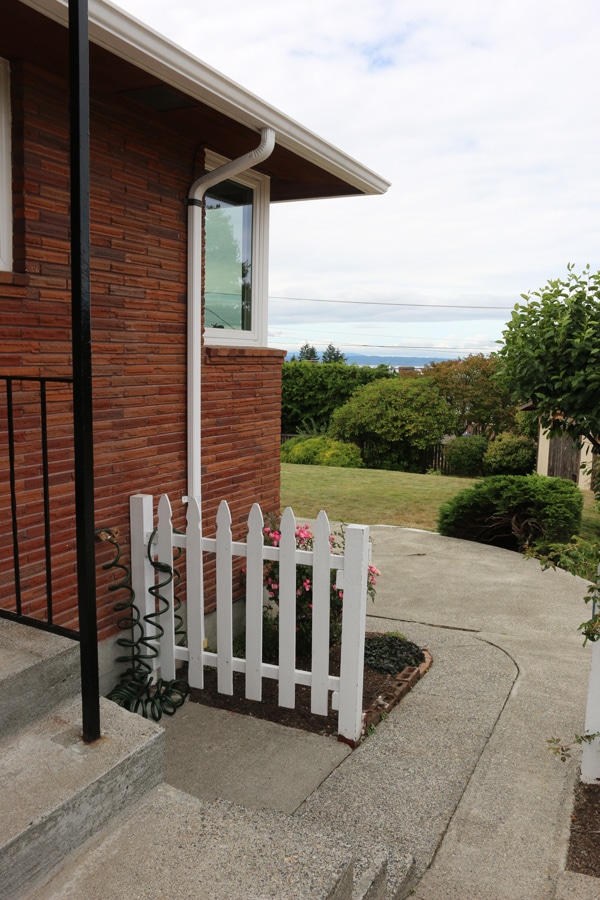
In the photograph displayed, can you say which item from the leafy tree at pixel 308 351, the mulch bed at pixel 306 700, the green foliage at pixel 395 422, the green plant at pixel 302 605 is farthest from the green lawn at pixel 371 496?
the leafy tree at pixel 308 351

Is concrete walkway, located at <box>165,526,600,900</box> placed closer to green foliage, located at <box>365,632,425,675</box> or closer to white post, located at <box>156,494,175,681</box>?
green foliage, located at <box>365,632,425,675</box>

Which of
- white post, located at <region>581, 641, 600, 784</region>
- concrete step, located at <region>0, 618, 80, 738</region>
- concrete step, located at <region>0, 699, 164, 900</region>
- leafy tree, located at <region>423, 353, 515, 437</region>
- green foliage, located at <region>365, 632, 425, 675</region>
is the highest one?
leafy tree, located at <region>423, 353, 515, 437</region>

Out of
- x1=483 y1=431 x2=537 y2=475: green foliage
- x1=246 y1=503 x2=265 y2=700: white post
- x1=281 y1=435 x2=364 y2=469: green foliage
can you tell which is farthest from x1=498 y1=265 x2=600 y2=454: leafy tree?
x1=281 y1=435 x2=364 y2=469: green foliage

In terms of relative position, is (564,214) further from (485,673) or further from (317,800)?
(317,800)

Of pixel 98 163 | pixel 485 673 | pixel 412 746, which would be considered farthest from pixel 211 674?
pixel 98 163

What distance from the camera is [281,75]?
24.5ft

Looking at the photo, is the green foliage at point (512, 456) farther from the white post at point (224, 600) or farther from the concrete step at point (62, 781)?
the concrete step at point (62, 781)

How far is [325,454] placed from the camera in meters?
20.1

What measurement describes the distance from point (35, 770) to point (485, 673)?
3.24 metres

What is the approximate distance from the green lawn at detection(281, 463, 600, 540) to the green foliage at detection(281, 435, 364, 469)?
2.06 metres

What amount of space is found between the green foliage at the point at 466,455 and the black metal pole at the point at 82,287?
60.5 ft

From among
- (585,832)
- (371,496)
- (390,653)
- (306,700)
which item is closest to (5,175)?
(306,700)

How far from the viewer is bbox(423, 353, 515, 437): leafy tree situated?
2153 centimetres

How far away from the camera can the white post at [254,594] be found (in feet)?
12.5
